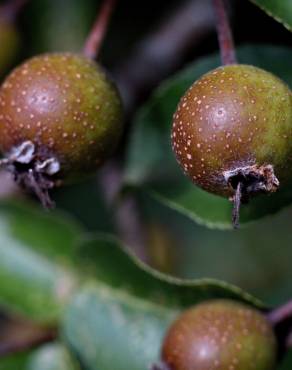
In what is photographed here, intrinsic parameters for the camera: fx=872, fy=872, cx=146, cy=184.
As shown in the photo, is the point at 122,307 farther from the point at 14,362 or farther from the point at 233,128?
the point at 233,128

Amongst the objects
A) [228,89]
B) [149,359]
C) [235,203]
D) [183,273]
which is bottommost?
[183,273]

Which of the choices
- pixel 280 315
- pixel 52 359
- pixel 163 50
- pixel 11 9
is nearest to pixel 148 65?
pixel 163 50

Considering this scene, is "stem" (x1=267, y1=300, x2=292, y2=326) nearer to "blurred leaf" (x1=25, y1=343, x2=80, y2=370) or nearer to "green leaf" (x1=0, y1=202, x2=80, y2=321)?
"blurred leaf" (x1=25, y1=343, x2=80, y2=370)

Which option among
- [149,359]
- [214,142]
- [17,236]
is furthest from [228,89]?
[17,236]

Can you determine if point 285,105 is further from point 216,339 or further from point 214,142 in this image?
point 216,339

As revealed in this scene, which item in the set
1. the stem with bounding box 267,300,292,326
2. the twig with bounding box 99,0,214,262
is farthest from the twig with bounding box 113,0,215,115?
the stem with bounding box 267,300,292,326

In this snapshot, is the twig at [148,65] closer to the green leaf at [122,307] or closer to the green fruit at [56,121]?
the green leaf at [122,307]
